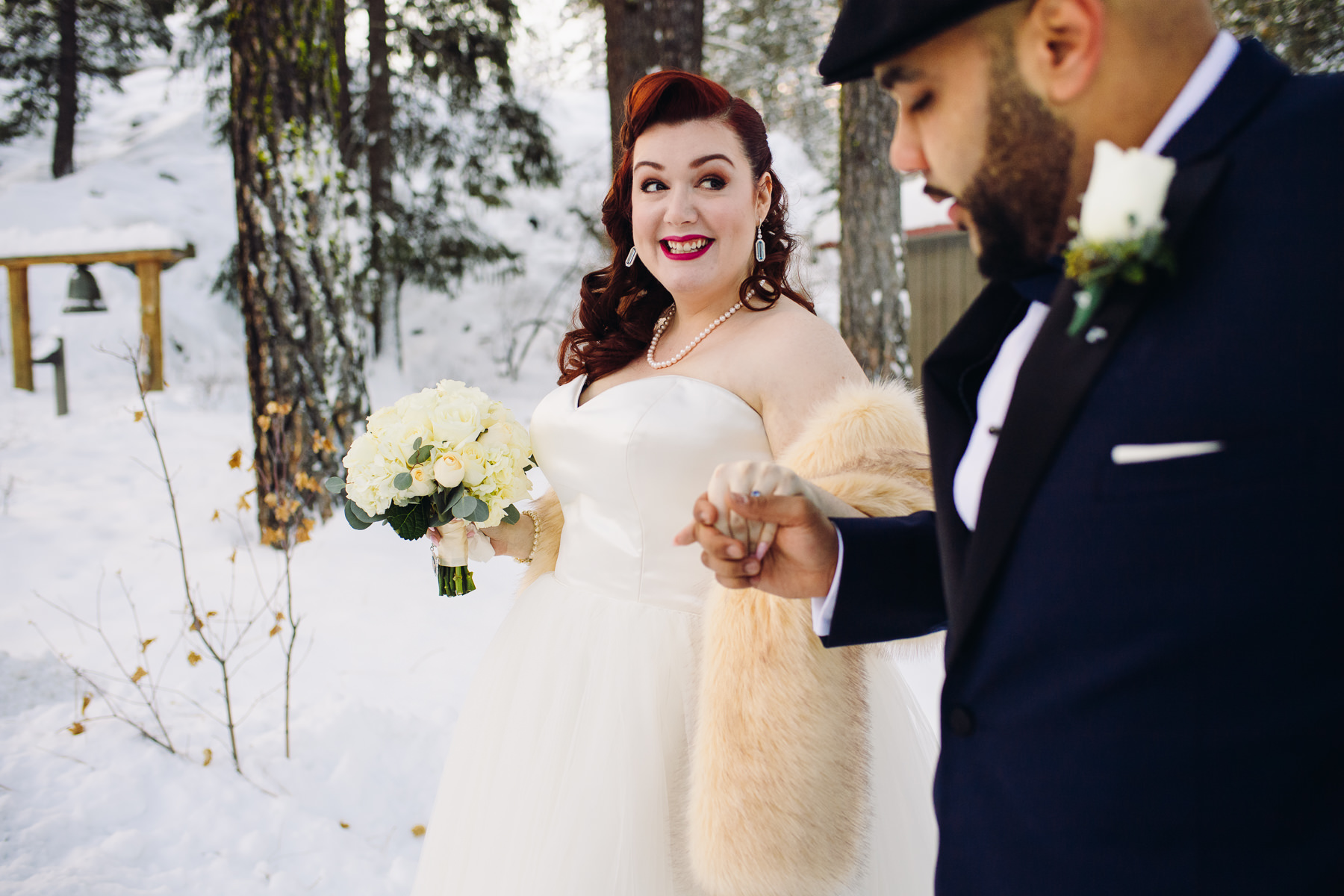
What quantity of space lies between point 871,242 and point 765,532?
5.67 metres

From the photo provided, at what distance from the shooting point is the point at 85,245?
6934 mm

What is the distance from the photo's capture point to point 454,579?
2.41 metres

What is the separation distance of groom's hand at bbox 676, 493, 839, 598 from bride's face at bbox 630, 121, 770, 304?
1.15 m

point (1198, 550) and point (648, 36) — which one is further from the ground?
point (648, 36)

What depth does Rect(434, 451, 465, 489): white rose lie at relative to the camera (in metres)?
2.11

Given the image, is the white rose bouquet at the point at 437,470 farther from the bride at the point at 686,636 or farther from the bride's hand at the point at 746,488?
the bride's hand at the point at 746,488

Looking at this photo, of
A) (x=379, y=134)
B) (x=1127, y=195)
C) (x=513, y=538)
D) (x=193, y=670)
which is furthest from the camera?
(x=379, y=134)

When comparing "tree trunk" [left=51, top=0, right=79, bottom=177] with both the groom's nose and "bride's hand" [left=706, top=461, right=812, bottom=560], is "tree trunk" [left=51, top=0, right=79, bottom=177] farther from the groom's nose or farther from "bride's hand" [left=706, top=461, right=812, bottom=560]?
the groom's nose

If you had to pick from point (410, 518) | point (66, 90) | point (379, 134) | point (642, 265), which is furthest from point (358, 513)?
point (66, 90)

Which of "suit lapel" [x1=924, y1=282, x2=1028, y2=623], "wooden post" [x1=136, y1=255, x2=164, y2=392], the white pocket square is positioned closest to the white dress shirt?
"suit lapel" [x1=924, y1=282, x2=1028, y2=623]

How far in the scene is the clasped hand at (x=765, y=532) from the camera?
1250 mm

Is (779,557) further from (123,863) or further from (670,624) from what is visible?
(123,863)

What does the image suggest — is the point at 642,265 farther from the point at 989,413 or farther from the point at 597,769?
the point at 989,413

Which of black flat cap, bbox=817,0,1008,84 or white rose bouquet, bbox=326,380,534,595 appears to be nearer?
black flat cap, bbox=817,0,1008,84
